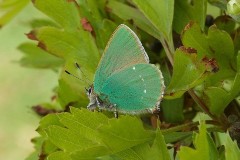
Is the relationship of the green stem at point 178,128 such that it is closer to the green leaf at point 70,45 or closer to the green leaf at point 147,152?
the green leaf at point 147,152

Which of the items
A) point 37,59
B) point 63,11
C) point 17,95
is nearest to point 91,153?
point 63,11

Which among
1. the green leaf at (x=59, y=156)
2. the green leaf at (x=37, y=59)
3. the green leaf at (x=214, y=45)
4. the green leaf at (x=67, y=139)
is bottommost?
the green leaf at (x=59, y=156)

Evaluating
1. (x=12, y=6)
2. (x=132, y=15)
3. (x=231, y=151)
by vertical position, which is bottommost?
(x=231, y=151)

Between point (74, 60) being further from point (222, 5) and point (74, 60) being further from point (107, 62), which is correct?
point (222, 5)

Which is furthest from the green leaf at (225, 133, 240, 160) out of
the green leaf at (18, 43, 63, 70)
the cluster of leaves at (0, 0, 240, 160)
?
the green leaf at (18, 43, 63, 70)

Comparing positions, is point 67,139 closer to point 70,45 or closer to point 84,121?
point 84,121

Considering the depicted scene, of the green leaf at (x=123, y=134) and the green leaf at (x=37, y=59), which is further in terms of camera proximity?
the green leaf at (x=37, y=59)

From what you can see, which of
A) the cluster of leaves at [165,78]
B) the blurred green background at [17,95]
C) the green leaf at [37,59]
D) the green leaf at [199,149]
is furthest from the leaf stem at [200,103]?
the blurred green background at [17,95]
